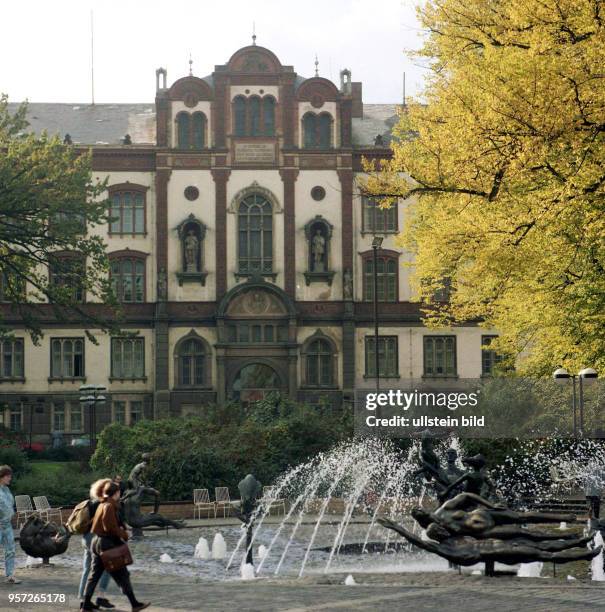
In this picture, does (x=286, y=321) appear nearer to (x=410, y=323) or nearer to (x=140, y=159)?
(x=410, y=323)

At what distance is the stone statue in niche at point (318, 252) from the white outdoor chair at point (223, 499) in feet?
93.4

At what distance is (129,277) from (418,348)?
47.5 feet

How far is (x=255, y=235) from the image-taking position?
196 ft

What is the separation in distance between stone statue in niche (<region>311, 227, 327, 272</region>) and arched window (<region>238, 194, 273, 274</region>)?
206 cm

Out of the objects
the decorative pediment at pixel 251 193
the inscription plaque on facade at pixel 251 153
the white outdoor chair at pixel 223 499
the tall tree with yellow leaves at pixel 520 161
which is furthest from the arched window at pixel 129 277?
the tall tree with yellow leaves at pixel 520 161

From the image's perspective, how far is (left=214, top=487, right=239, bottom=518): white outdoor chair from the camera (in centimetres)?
3105

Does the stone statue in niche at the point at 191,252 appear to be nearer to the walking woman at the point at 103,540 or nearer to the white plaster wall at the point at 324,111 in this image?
the white plaster wall at the point at 324,111

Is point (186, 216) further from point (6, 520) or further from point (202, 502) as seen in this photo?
point (6, 520)

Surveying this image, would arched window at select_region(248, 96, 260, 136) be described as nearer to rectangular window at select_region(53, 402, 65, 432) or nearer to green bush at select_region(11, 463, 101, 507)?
rectangular window at select_region(53, 402, 65, 432)

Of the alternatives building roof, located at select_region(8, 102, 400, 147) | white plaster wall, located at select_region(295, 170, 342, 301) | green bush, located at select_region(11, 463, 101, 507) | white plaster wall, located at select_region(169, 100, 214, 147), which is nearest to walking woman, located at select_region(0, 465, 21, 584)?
green bush, located at select_region(11, 463, 101, 507)

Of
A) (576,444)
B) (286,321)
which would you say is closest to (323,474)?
(576,444)

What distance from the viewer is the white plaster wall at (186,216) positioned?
59.7m

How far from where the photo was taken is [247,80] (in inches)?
2354

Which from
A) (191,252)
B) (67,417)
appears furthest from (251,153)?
(67,417)
